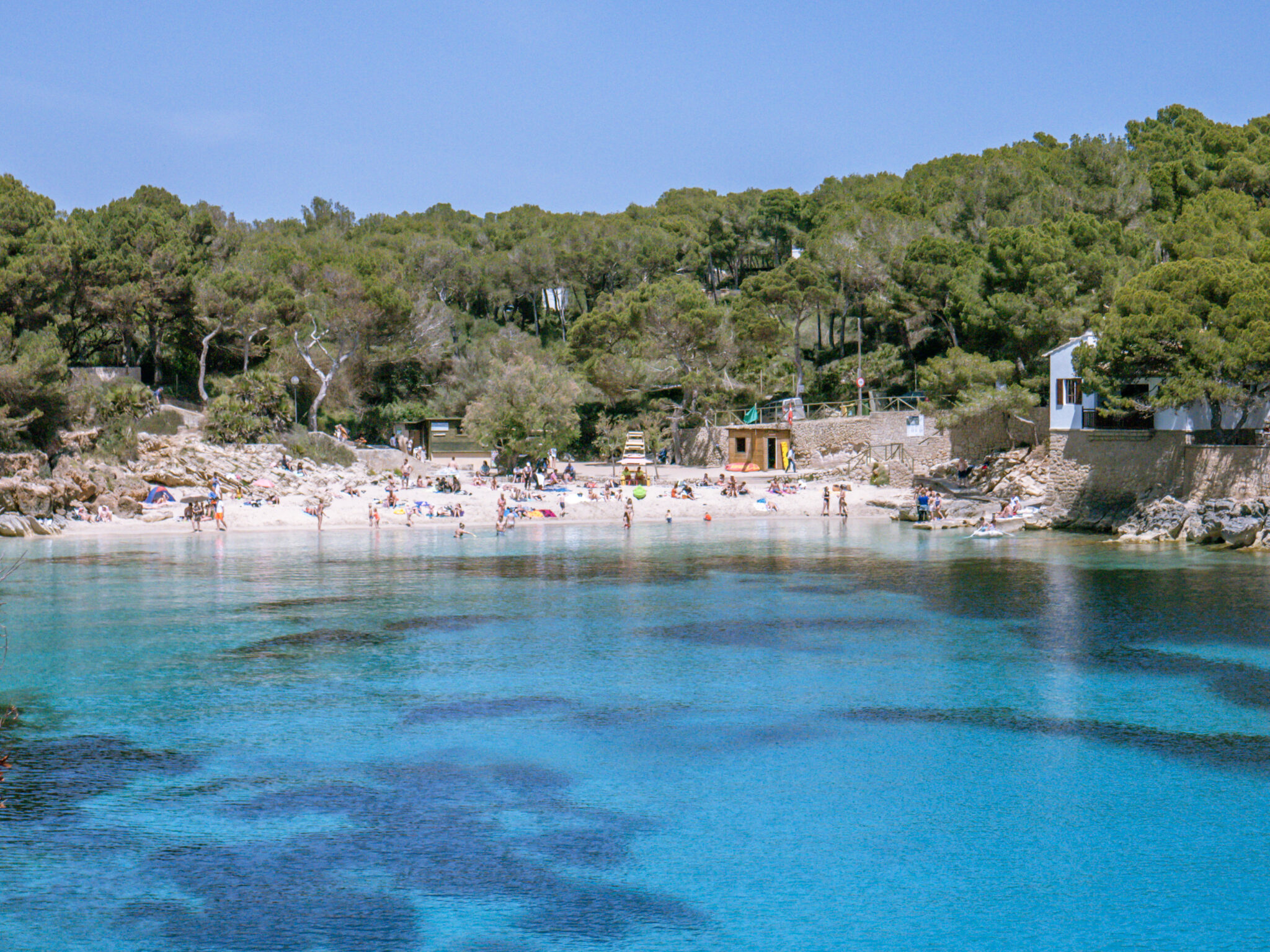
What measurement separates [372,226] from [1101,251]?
68434 mm

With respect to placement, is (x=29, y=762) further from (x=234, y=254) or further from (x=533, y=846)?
(x=234, y=254)

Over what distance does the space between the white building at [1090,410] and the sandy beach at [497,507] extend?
29.1ft

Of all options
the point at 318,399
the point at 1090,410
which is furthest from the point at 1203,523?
the point at 318,399

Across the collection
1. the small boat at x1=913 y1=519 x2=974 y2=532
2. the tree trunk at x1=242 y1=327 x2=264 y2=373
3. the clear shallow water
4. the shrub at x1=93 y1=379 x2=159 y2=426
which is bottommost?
the clear shallow water

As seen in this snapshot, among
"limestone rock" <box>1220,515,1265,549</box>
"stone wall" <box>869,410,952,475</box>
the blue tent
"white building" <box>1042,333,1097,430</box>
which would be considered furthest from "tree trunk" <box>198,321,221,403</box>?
"limestone rock" <box>1220,515,1265,549</box>

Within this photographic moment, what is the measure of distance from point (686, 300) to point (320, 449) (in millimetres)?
22359

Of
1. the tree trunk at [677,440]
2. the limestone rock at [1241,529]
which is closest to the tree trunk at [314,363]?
the tree trunk at [677,440]

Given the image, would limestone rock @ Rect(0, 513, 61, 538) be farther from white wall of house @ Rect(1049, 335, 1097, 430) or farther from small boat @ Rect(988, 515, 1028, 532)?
white wall of house @ Rect(1049, 335, 1097, 430)

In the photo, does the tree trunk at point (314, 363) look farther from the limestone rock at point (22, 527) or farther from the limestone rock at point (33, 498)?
the limestone rock at point (22, 527)

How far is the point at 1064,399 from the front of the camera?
46031mm

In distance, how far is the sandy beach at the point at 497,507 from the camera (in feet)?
148

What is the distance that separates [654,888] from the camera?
11.8 meters

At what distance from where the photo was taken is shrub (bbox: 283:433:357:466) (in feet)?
182

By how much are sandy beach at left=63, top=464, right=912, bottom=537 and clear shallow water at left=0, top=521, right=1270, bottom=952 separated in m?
15.2
